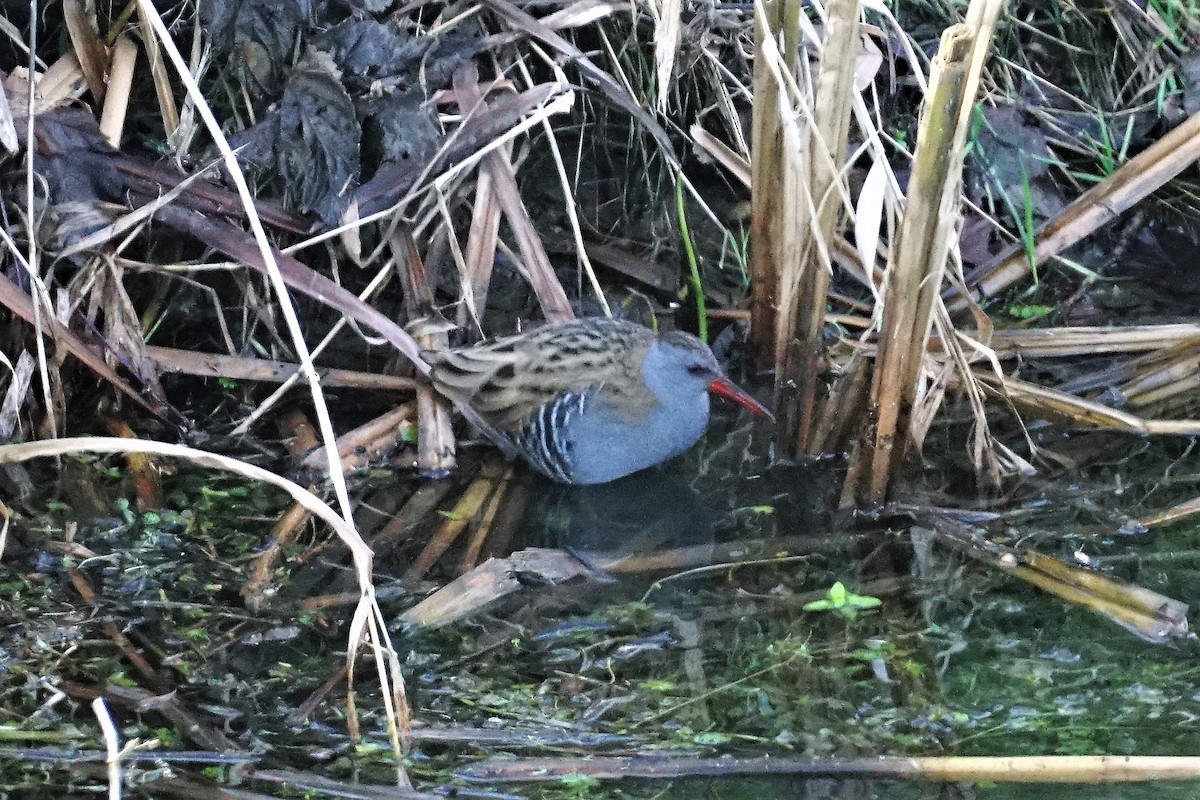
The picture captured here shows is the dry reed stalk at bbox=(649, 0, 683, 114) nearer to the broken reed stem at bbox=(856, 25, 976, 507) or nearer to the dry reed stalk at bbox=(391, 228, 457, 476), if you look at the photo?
the dry reed stalk at bbox=(391, 228, 457, 476)

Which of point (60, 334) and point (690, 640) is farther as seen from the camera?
point (60, 334)

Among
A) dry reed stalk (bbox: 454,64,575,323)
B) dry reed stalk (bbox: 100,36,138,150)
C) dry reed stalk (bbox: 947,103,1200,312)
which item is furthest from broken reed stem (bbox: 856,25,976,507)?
dry reed stalk (bbox: 100,36,138,150)

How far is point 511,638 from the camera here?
270 cm

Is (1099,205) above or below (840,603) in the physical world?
above

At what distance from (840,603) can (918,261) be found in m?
0.75

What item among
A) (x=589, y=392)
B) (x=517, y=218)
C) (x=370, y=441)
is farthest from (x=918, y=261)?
(x=370, y=441)

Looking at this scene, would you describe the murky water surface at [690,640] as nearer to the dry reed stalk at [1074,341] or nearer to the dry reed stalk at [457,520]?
the dry reed stalk at [457,520]

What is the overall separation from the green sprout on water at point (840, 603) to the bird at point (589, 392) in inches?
29.4

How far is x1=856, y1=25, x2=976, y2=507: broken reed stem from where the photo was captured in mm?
2502

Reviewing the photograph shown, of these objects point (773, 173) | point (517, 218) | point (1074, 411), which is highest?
point (773, 173)

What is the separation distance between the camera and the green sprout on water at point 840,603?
275 cm

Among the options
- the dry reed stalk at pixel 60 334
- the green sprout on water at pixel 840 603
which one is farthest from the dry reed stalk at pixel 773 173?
the dry reed stalk at pixel 60 334

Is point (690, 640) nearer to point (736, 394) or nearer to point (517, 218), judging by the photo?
point (736, 394)

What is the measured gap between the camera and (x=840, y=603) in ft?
9.06
